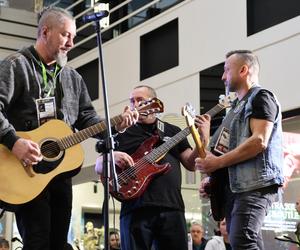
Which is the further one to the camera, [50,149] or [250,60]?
[250,60]

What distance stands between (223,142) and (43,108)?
1072 mm

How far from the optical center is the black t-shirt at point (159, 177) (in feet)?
12.0

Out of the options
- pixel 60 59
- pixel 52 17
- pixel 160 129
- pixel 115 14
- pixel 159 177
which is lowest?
pixel 159 177

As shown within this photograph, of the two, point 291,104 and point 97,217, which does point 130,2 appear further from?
point 97,217

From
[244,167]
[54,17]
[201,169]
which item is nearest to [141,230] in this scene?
[201,169]

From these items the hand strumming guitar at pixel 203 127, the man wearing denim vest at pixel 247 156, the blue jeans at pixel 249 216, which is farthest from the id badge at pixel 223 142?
the blue jeans at pixel 249 216

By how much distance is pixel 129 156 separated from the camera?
3770 millimetres

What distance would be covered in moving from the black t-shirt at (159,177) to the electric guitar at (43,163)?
31.1 inches

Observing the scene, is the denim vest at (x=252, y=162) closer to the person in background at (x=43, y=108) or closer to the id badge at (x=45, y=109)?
the person in background at (x=43, y=108)

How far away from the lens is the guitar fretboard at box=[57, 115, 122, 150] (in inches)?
116

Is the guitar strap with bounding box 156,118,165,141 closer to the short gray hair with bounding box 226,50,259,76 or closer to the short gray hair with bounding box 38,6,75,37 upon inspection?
the short gray hair with bounding box 226,50,259,76

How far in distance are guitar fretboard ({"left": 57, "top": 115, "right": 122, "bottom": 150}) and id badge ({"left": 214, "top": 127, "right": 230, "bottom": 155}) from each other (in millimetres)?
632

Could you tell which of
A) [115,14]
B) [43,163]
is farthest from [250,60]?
[115,14]

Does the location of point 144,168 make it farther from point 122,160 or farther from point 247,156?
point 247,156
